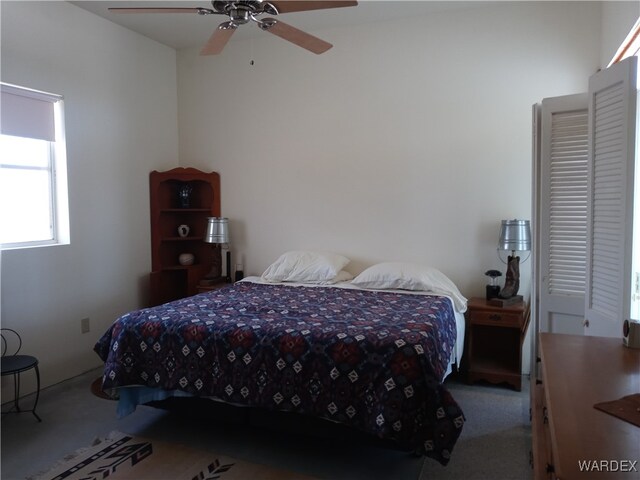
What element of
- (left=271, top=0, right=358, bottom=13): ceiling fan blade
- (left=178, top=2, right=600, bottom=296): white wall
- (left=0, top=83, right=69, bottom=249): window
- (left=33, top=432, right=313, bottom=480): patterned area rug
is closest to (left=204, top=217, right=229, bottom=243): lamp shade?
(left=178, top=2, right=600, bottom=296): white wall

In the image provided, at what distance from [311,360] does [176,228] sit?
3052mm

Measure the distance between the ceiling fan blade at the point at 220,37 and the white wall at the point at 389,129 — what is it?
160 cm

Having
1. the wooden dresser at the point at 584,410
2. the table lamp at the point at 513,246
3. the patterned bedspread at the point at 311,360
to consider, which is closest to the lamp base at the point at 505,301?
the table lamp at the point at 513,246

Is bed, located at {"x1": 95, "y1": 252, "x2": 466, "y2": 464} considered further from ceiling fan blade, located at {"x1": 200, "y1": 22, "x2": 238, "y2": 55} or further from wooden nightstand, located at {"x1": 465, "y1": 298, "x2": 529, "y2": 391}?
ceiling fan blade, located at {"x1": 200, "y1": 22, "x2": 238, "y2": 55}

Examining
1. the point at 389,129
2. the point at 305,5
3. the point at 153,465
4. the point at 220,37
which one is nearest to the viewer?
the point at 305,5

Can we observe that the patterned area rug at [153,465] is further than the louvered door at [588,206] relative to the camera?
Yes

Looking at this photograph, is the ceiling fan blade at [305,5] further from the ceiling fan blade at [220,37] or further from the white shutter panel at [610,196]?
the white shutter panel at [610,196]

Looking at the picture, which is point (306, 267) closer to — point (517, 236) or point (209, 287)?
point (209, 287)

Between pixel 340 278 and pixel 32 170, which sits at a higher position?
pixel 32 170

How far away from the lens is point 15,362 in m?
2.87

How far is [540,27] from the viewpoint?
3.56m

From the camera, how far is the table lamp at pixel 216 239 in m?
4.39

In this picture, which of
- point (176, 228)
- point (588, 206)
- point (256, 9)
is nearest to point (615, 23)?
point (588, 206)

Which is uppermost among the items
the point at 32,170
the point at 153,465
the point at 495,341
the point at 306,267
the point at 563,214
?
the point at 32,170
